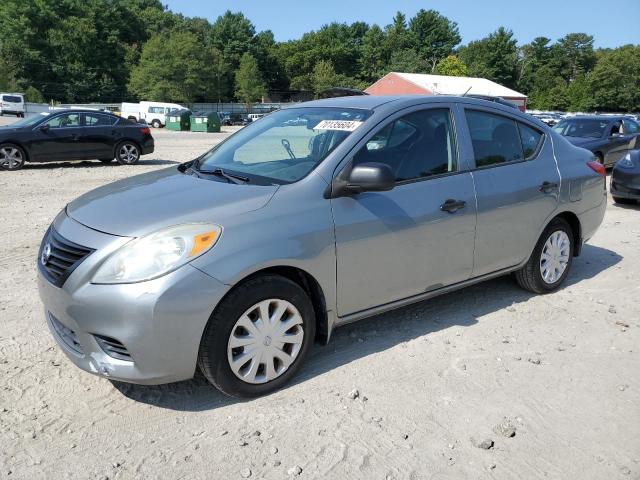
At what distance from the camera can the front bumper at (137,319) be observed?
2.83 meters

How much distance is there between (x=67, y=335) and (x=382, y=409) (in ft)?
6.03

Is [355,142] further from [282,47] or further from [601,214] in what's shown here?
[282,47]

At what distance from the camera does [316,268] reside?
11.0ft

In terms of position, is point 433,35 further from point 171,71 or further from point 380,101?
point 380,101

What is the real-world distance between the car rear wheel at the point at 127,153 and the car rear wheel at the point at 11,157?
2.27 metres

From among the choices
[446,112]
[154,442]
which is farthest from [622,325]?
[154,442]

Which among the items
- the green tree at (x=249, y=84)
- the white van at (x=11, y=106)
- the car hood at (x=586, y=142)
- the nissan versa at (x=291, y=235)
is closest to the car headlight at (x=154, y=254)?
the nissan versa at (x=291, y=235)

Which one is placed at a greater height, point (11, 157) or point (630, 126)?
point (630, 126)

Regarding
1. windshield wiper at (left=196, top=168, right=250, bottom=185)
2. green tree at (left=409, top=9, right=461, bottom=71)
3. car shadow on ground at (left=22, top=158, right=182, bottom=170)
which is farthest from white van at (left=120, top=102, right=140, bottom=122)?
green tree at (left=409, top=9, right=461, bottom=71)

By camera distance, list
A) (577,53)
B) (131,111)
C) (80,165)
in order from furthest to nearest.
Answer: (577,53), (131,111), (80,165)

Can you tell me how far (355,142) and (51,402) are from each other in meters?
2.40

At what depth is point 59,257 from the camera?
10.4 ft

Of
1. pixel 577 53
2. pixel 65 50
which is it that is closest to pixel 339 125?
pixel 65 50

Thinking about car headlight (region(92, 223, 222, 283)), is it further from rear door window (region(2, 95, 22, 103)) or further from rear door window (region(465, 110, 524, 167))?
rear door window (region(2, 95, 22, 103))
